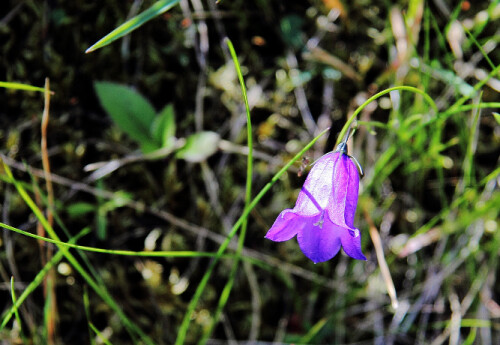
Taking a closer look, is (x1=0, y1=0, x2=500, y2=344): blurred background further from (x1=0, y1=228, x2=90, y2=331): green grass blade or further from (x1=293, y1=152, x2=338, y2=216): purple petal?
(x1=293, y1=152, x2=338, y2=216): purple petal

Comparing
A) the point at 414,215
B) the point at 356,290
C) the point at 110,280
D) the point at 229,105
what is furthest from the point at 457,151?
the point at 110,280

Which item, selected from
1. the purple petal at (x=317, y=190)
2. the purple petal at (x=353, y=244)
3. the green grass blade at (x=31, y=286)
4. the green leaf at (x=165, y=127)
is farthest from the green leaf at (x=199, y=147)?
the purple petal at (x=353, y=244)

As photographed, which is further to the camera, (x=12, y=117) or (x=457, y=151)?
(x=457, y=151)

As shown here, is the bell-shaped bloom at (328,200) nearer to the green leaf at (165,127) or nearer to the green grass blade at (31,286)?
the green grass blade at (31,286)

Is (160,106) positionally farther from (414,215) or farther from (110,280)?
(414,215)

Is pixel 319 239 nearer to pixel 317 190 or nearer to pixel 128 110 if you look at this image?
pixel 317 190

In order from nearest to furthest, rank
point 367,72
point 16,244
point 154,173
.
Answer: point 16,244
point 154,173
point 367,72
